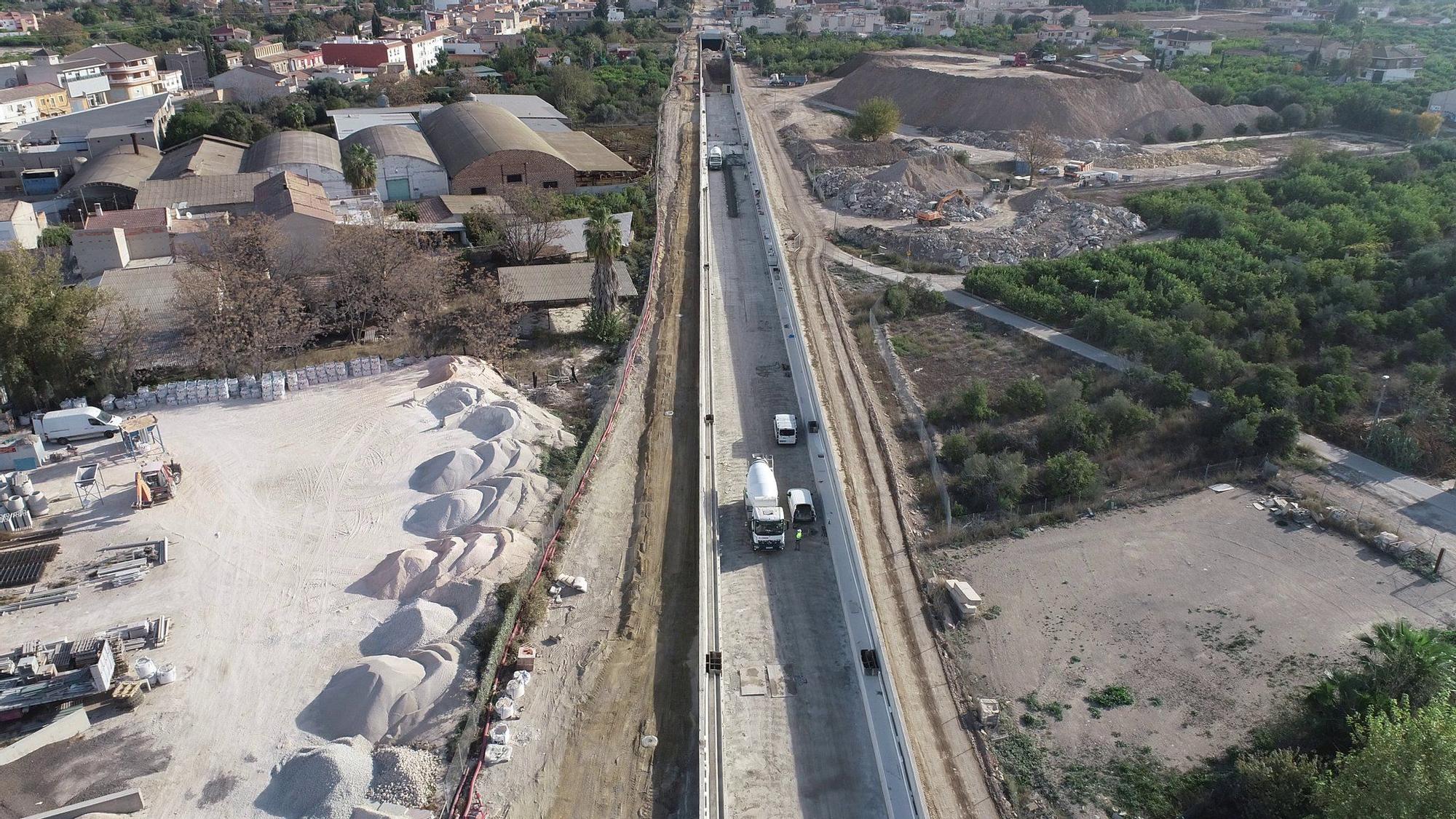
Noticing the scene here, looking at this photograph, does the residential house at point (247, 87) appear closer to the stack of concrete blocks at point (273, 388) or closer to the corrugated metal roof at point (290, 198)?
the corrugated metal roof at point (290, 198)

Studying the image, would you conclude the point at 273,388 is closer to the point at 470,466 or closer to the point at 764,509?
the point at 470,466

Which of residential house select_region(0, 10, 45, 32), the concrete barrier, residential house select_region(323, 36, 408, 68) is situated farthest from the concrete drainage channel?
residential house select_region(0, 10, 45, 32)

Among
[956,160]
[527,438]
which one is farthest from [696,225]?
[527,438]

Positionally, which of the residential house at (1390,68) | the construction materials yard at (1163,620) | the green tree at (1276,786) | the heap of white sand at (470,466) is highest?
the residential house at (1390,68)

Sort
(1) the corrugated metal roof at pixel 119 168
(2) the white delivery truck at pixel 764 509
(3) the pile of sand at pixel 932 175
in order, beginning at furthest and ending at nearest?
(3) the pile of sand at pixel 932 175, (1) the corrugated metal roof at pixel 119 168, (2) the white delivery truck at pixel 764 509

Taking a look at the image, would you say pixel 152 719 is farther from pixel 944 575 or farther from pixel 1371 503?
pixel 1371 503

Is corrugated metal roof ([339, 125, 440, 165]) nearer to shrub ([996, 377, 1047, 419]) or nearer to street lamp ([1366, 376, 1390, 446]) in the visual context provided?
shrub ([996, 377, 1047, 419])

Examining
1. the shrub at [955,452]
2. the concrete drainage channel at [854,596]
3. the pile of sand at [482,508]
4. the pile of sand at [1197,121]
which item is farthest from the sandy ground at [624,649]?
the pile of sand at [1197,121]
